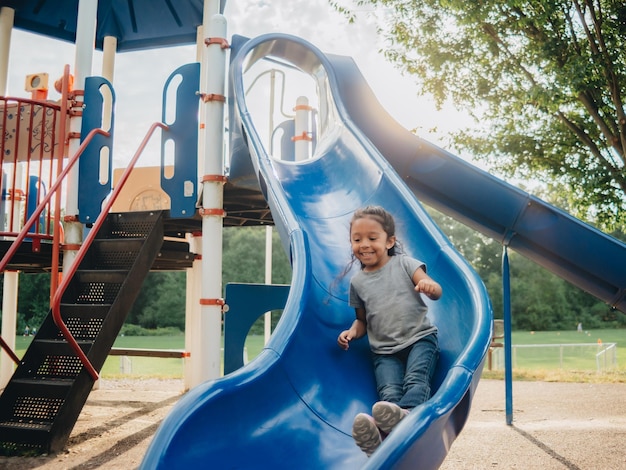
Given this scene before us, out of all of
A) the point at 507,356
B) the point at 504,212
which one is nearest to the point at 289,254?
the point at 504,212

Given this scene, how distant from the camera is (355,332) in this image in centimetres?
322

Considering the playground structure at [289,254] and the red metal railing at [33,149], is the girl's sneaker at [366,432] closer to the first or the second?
the playground structure at [289,254]

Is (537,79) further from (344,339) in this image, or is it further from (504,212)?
(344,339)

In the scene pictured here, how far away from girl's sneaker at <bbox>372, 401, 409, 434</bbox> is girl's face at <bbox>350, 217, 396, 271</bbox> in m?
0.97

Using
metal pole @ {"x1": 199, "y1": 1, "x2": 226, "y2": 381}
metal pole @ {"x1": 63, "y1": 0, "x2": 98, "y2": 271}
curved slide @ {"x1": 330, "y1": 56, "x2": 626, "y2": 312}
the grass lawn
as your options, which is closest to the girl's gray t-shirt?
metal pole @ {"x1": 199, "y1": 1, "x2": 226, "y2": 381}

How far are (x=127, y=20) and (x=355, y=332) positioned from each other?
787 cm

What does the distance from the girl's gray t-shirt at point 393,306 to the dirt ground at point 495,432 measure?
70.0 inches

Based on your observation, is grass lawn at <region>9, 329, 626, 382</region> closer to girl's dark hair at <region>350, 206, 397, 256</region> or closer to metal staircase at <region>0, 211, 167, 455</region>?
metal staircase at <region>0, 211, 167, 455</region>

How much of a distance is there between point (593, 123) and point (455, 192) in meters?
6.60

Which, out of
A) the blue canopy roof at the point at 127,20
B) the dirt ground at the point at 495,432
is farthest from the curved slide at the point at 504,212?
the blue canopy roof at the point at 127,20

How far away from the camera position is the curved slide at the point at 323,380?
2.37 meters

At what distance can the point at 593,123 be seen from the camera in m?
11.4

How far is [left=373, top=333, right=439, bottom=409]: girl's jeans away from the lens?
109 inches

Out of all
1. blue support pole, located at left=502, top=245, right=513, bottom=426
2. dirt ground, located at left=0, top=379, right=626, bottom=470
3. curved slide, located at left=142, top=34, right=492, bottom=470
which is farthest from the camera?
blue support pole, located at left=502, top=245, right=513, bottom=426
